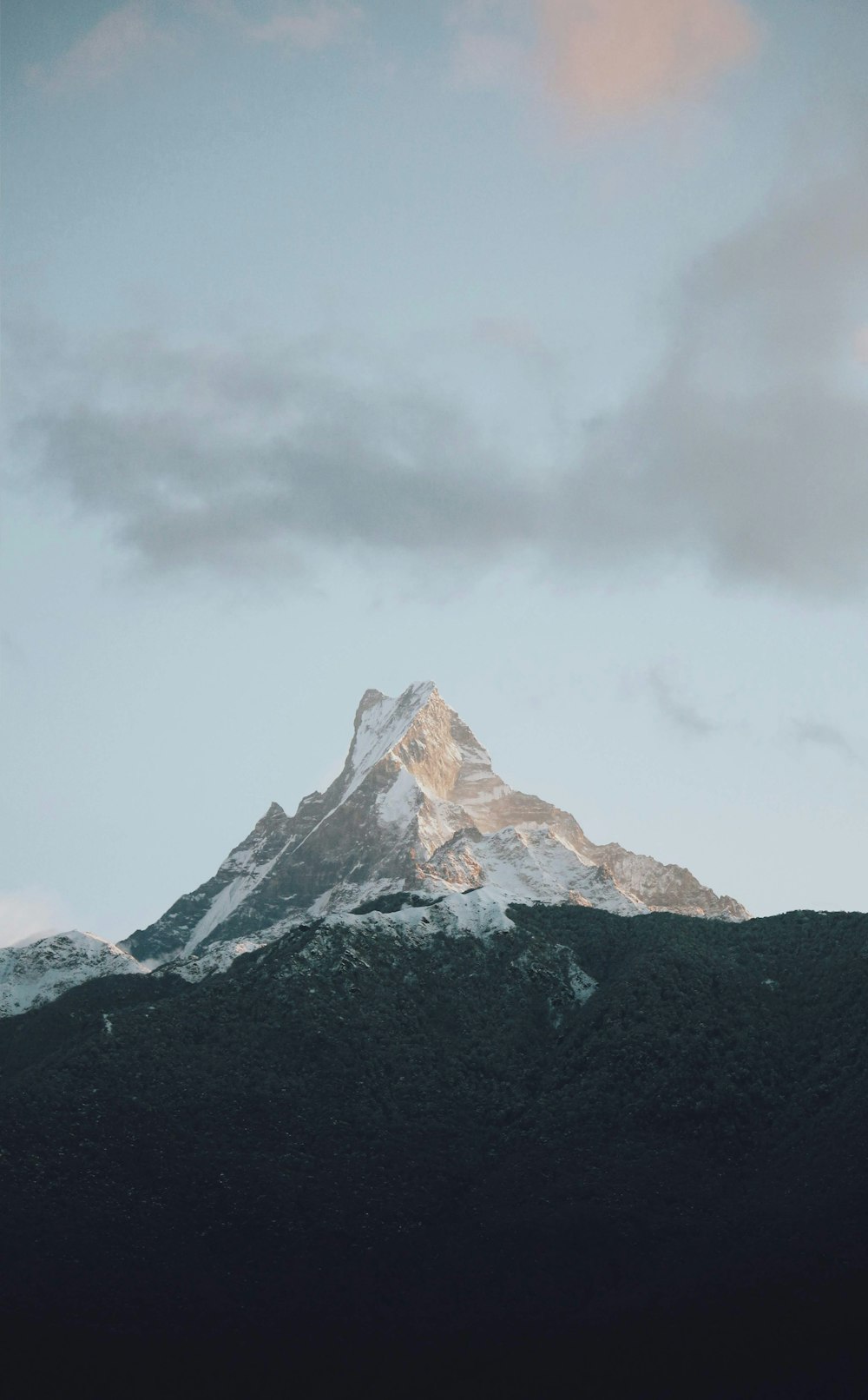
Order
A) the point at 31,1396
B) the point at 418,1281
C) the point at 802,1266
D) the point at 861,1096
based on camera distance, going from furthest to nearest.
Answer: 1. the point at 861,1096
2. the point at 418,1281
3. the point at 802,1266
4. the point at 31,1396

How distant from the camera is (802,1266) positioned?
513 ft

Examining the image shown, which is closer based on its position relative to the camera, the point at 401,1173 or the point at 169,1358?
the point at 169,1358

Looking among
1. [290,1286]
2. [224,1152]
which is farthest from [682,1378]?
[224,1152]

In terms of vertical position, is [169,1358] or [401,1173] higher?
[401,1173]

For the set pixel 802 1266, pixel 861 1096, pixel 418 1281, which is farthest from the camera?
pixel 861 1096

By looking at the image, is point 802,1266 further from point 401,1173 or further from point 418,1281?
point 401,1173

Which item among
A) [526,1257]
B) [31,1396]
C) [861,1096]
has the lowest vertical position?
[31,1396]

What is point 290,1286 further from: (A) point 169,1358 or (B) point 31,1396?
(B) point 31,1396

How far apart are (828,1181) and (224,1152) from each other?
84586 millimetres

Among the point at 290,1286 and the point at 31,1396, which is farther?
the point at 290,1286

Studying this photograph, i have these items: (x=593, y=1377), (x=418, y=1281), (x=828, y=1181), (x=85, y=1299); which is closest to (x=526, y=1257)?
(x=418, y=1281)

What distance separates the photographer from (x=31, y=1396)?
5591 inches

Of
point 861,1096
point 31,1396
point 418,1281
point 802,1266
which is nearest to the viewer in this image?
point 31,1396

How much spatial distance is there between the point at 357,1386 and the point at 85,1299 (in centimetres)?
3461
